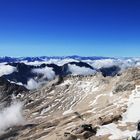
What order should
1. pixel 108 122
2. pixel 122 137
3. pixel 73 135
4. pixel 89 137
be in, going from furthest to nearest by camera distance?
pixel 108 122 → pixel 73 135 → pixel 89 137 → pixel 122 137

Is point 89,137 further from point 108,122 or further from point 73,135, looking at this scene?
point 108,122

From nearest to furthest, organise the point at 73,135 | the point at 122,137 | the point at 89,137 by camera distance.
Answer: the point at 122,137 → the point at 89,137 → the point at 73,135

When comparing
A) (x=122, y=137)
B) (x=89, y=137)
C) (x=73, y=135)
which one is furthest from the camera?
(x=73, y=135)

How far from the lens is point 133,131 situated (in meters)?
161

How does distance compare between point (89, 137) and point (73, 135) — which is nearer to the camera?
point (89, 137)

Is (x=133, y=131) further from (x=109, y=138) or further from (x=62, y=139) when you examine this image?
(x=62, y=139)

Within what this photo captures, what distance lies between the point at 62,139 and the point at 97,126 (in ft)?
69.1

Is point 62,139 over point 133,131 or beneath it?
beneath

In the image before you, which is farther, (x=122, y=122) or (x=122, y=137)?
(x=122, y=122)

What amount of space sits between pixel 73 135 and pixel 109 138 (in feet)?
96.0

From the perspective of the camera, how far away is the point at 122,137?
15475 centimetres

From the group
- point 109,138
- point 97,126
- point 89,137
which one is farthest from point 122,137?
point 97,126

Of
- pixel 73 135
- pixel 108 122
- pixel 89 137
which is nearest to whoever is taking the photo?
pixel 89 137

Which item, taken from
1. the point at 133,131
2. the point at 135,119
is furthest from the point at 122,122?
the point at 133,131
